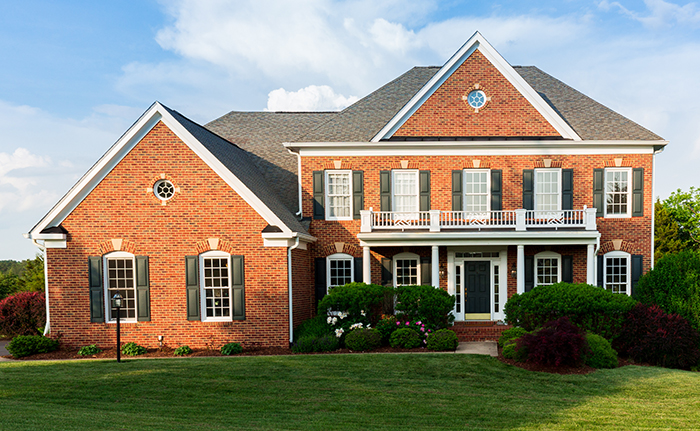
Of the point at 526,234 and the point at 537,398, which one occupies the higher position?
the point at 526,234

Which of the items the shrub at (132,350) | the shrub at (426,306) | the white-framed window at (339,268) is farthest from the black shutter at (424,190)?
the shrub at (132,350)

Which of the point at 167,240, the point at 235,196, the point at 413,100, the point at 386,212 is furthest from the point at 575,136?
the point at 167,240

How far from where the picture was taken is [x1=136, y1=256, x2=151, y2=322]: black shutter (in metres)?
14.6

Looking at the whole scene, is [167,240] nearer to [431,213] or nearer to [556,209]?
[431,213]

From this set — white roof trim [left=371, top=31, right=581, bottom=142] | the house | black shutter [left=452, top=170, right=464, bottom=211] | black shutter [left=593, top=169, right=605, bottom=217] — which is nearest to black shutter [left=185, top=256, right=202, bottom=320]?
the house

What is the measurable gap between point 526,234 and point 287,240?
26.5ft

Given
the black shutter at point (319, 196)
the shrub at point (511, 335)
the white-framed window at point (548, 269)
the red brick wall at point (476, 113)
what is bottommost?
the shrub at point (511, 335)

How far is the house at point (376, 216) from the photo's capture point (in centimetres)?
1458

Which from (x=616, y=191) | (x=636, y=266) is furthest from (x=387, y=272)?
(x=636, y=266)

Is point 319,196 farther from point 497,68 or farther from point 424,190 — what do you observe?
point 497,68

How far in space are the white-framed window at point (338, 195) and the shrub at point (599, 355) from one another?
8.94 m

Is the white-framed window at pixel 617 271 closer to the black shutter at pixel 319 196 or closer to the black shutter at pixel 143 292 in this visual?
the black shutter at pixel 319 196

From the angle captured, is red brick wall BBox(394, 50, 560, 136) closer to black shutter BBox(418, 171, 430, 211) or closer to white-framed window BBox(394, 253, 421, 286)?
black shutter BBox(418, 171, 430, 211)

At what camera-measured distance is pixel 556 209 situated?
58.5ft
